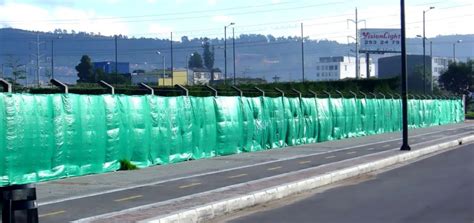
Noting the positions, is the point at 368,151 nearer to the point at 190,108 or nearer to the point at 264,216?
the point at 190,108

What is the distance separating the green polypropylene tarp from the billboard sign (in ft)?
261

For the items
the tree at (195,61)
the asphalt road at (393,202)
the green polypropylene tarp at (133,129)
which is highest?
the tree at (195,61)

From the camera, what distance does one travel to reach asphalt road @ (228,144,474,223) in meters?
11.9

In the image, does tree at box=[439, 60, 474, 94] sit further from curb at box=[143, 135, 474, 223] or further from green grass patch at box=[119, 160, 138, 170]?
green grass patch at box=[119, 160, 138, 170]

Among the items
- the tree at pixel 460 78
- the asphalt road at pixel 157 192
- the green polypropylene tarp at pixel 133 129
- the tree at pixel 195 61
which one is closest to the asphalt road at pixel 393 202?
the asphalt road at pixel 157 192

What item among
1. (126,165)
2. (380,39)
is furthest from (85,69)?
(126,165)

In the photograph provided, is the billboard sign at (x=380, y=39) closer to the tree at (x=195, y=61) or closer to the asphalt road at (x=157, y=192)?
the tree at (x=195, y=61)

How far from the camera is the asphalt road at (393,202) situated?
1188cm

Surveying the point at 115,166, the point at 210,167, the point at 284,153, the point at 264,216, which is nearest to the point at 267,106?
the point at 284,153

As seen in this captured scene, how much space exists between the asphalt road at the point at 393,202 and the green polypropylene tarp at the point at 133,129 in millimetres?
5959

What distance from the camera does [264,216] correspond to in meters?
12.3

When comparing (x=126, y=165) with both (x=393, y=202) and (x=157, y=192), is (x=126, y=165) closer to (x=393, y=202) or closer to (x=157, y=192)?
(x=157, y=192)

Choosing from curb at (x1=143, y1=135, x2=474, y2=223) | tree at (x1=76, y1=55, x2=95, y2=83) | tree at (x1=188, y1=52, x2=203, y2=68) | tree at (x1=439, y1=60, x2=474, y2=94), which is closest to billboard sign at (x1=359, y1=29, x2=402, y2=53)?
tree at (x1=439, y1=60, x2=474, y2=94)

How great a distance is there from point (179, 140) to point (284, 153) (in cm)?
518
